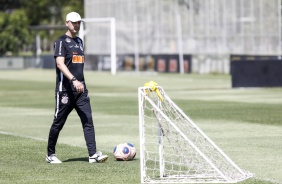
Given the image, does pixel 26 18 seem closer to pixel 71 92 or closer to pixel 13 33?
pixel 13 33

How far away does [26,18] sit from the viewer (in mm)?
88562

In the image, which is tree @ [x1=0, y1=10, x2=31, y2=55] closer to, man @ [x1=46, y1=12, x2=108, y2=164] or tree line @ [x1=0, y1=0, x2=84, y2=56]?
tree line @ [x1=0, y1=0, x2=84, y2=56]

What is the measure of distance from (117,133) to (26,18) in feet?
234

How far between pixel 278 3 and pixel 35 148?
147 feet

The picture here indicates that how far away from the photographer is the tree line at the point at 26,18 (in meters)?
81.6

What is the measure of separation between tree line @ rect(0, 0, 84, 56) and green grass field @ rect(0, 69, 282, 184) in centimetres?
4707

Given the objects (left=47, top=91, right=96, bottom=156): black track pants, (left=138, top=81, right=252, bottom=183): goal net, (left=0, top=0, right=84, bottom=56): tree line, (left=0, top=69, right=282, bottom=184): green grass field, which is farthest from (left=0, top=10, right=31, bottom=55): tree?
(left=138, top=81, right=252, bottom=183): goal net

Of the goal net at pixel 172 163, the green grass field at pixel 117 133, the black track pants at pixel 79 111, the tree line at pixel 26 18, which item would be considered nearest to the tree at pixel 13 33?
the tree line at pixel 26 18

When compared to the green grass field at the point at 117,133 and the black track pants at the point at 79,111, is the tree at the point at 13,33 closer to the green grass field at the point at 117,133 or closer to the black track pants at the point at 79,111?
the green grass field at the point at 117,133

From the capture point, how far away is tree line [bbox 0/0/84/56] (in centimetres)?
8162

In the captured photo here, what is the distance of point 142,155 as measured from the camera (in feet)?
36.5

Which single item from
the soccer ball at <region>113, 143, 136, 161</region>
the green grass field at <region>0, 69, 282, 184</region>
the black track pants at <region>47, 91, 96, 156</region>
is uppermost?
the black track pants at <region>47, 91, 96, 156</region>

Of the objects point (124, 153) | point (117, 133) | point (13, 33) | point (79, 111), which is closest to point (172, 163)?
point (124, 153)

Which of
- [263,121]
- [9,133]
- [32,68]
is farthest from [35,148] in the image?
[32,68]
